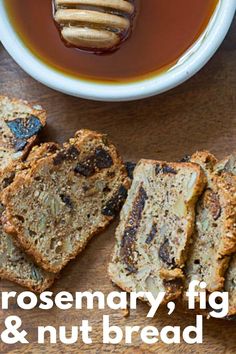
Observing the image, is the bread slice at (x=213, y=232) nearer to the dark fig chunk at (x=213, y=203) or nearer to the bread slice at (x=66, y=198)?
the dark fig chunk at (x=213, y=203)

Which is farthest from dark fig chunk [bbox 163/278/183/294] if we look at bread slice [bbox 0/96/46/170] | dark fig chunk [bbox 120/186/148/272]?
bread slice [bbox 0/96/46/170]

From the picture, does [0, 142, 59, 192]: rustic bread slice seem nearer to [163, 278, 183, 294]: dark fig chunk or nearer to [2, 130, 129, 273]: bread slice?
[2, 130, 129, 273]: bread slice

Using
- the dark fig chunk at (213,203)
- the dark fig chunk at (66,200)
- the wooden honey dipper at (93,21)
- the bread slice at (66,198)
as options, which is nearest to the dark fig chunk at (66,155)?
the bread slice at (66,198)

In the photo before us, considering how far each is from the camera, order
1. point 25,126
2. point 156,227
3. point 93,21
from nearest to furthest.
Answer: point 93,21, point 156,227, point 25,126

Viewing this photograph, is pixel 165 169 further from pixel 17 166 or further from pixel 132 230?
pixel 17 166

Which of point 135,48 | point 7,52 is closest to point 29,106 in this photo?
point 7,52

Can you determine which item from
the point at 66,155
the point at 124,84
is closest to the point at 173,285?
the point at 66,155
